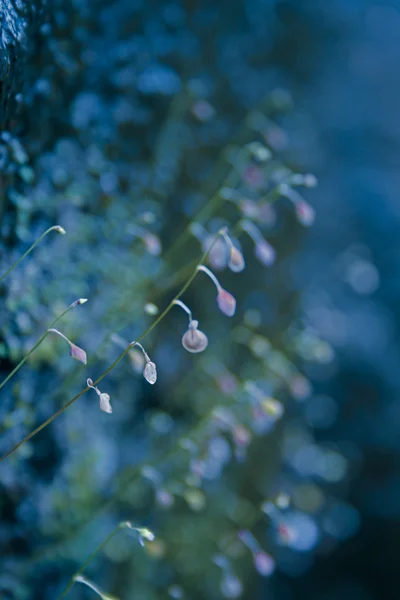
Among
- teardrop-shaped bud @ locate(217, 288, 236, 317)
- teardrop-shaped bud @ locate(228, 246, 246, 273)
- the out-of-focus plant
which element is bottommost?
the out-of-focus plant

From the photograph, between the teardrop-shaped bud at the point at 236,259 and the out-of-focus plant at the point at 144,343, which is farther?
the out-of-focus plant at the point at 144,343

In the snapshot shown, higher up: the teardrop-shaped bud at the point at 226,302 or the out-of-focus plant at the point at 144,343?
the teardrop-shaped bud at the point at 226,302

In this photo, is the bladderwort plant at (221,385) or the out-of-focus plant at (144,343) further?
the out-of-focus plant at (144,343)

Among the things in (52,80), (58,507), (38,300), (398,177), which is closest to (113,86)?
(52,80)

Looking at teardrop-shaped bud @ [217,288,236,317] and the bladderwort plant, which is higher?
teardrop-shaped bud @ [217,288,236,317]

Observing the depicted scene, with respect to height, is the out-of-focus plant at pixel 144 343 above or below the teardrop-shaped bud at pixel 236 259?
below

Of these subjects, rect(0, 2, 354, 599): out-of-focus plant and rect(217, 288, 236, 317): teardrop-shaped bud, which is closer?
rect(217, 288, 236, 317): teardrop-shaped bud

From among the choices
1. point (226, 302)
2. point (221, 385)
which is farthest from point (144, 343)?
point (226, 302)

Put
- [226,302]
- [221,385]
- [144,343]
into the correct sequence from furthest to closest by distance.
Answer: [144,343], [221,385], [226,302]

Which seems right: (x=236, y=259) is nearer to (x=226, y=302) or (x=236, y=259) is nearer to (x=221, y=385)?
(x=226, y=302)

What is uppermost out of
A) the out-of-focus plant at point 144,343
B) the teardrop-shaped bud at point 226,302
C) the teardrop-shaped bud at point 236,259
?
the teardrop-shaped bud at point 236,259

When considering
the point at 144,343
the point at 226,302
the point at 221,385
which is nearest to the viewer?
the point at 226,302
